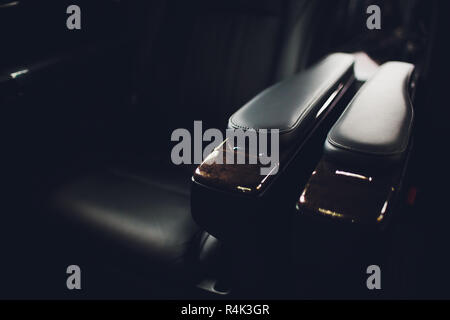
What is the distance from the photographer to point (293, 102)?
76 cm

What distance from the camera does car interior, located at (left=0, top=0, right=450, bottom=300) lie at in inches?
25.4

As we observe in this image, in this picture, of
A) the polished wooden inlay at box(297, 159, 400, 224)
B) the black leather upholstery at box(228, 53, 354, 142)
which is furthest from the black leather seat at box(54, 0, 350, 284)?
the polished wooden inlay at box(297, 159, 400, 224)

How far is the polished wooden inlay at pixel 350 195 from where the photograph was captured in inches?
23.7

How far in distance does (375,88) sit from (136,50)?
2.49 feet

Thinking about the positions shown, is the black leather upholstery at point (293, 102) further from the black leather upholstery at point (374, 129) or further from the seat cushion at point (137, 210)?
the seat cushion at point (137, 210)

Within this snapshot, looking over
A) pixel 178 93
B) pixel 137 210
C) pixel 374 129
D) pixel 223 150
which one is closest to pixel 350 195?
pixel 374 129

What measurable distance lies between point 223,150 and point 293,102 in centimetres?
17

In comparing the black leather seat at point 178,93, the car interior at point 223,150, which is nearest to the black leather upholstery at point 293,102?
the car interior at point 223,150

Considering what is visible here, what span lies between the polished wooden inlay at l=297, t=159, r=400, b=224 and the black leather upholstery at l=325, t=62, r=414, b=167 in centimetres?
3

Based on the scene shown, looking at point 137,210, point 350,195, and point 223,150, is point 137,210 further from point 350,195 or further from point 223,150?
point 350,195

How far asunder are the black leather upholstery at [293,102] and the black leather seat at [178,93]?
16 centimetres

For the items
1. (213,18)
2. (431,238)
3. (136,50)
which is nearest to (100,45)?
(136,50)

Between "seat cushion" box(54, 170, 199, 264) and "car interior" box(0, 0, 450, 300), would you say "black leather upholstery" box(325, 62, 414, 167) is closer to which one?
"car interior" box(0, 0, 450, 300)

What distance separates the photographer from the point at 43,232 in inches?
37.3
